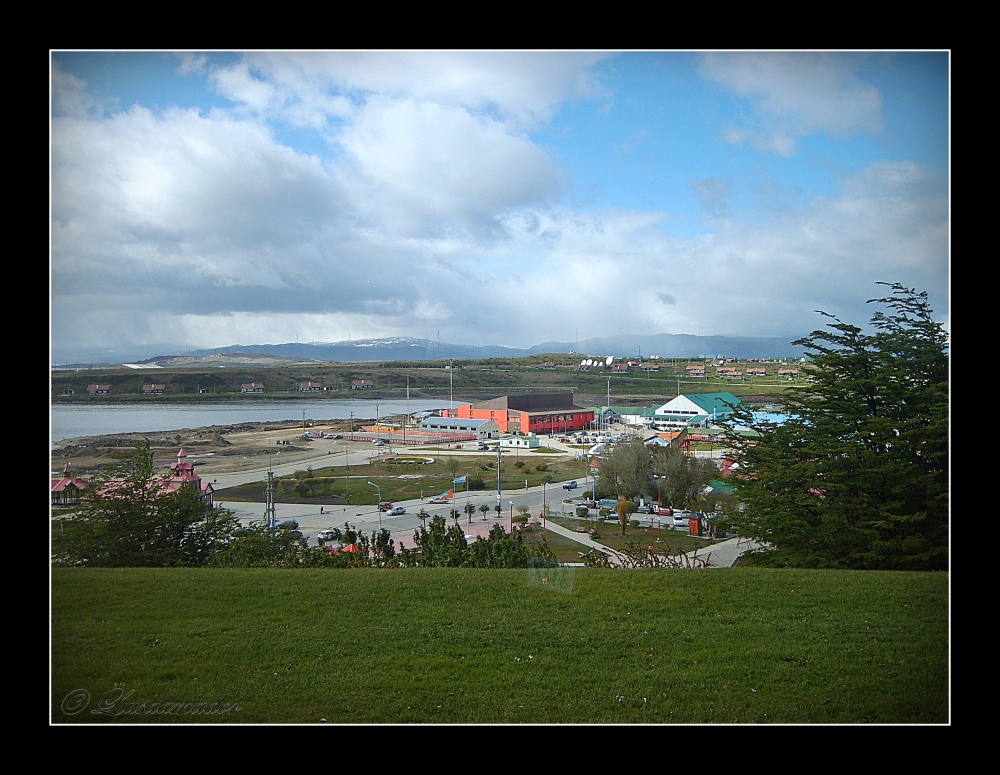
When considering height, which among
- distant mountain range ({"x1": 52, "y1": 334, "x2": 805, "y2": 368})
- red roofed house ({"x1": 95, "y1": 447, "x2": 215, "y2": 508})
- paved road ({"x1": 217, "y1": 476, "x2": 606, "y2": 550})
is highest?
distant mountain range ({"x1": 52, "y1": 334, "x2": 805, "y2": 368})

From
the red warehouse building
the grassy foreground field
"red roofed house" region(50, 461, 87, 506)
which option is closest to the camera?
the grassy foreground field

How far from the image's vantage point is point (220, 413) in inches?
193

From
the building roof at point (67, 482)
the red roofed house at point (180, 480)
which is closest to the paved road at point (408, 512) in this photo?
the red roofed house at point (180, 480)

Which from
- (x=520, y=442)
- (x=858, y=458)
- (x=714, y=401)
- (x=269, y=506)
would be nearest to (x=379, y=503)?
(x=269, y=506)

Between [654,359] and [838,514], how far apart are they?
5.88ft

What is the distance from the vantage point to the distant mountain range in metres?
4.75

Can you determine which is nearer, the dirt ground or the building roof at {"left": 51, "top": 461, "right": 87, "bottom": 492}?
the building roof at {"left": 51, "top": 461, "right": 87, "bottom": 492}

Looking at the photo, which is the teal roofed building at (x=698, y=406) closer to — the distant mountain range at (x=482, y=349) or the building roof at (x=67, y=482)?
the distant mountain range at (x=482, y=349)

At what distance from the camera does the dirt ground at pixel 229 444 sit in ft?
15.1

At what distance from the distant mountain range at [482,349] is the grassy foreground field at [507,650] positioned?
1.71 metres

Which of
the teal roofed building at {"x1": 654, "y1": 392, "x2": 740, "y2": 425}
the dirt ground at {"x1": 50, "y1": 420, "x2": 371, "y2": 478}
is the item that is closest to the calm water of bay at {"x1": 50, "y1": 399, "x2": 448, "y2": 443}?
the dirt ground at {"x1": 50, "y1": 420, "x2": 371, "y2": 478}

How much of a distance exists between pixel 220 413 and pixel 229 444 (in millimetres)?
262

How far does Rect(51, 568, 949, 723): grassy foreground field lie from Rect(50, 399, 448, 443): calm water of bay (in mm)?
1167

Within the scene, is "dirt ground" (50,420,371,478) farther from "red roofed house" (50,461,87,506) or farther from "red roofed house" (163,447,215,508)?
"red roofed house" (50,461,87,506)
